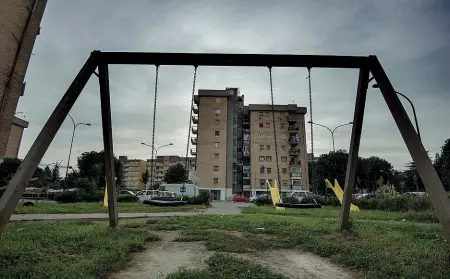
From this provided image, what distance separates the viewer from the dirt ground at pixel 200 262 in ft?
16.7

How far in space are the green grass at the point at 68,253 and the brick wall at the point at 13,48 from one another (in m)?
6.52

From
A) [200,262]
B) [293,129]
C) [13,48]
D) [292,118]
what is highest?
[292,118]

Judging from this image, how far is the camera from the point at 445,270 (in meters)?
5.02

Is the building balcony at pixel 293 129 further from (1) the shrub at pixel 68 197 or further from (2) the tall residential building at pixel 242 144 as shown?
(1) the shrub at pixel 68 197

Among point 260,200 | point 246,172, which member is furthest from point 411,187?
point 260,200

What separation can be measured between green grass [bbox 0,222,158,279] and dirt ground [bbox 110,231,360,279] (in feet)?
1.14

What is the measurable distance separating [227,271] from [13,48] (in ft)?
40.7

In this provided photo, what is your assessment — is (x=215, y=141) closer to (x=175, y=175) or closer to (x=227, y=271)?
(x=175, y=175)

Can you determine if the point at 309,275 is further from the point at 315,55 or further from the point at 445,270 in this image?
the point at 315,55

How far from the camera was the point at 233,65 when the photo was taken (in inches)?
304

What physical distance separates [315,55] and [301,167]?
68.4 metres

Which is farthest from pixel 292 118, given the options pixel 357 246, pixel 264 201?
pixel 357 246

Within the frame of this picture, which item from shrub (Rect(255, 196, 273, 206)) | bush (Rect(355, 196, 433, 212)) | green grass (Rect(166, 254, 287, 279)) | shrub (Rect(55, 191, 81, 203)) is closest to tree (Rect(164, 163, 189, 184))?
shrub (Rect(255, 196, 273, 206))

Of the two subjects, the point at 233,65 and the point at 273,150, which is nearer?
the point at 233,65
